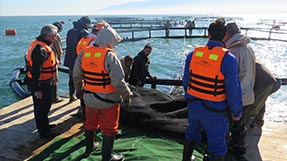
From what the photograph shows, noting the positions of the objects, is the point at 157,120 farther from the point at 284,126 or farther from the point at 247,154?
the point at 284,126

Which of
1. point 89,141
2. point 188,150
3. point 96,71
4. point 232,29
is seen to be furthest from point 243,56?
point 89,141

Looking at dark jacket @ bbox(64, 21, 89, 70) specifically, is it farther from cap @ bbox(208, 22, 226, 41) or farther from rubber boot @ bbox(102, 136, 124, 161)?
cap @ bbox(208, 22, 226, 41)

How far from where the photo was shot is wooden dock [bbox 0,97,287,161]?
4059 millimetres

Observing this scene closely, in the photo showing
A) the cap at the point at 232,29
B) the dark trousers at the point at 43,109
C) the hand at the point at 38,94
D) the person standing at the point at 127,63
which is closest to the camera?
the cap at the point at 232,29

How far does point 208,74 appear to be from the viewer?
118 inches

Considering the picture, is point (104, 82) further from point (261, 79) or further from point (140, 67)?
point (140, 67)

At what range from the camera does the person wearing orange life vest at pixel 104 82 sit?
3.29 m

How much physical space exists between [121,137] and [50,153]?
38.7 inches

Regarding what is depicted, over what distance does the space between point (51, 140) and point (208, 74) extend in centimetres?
264

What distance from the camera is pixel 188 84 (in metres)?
3.27

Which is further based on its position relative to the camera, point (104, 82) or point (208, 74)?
point (104, 82)

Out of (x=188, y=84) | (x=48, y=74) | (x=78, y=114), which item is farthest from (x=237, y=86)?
(x=78, y=114)

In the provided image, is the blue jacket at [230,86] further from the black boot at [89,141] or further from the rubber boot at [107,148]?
the black boot at [89,141]

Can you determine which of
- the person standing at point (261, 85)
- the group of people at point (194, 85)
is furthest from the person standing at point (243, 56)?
the person standing at point (261, 85)
